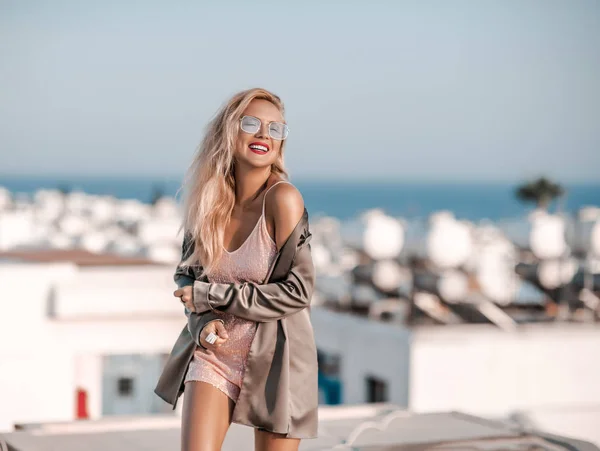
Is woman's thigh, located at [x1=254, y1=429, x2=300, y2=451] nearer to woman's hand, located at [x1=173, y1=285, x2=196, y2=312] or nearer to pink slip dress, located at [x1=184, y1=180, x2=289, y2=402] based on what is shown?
pink slip dress, located at [x1=184, y1=180, x2=289, y2=402]

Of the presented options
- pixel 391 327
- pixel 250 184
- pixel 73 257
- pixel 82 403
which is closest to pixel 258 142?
pixel 250 184

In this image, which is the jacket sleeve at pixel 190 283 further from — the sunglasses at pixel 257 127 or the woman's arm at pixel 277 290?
the sunglasses at pixel 257 127

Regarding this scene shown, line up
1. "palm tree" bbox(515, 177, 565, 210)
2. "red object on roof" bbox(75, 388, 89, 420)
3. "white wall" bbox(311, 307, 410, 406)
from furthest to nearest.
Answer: "palm tree" bbox(515, 177, 565, 210) < "red object on roof" bbox(75, 388, 89, 420) < "white wall" bbox(311, 307, 410, 406)

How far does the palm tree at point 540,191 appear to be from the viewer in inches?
2638

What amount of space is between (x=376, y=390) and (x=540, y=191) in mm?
51628

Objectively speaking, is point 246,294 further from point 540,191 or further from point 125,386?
point 540,191

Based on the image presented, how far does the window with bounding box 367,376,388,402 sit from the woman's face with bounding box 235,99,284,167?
13159mm

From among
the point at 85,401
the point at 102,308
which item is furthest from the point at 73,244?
the point at 102,308

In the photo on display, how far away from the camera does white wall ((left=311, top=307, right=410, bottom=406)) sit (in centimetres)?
1684

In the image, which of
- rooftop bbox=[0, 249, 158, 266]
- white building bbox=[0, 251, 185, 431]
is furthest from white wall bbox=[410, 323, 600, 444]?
rooftop bbox=[0, 249, 158, 266]

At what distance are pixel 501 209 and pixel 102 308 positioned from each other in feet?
540

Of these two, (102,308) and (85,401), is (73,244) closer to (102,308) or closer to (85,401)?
(85,401)

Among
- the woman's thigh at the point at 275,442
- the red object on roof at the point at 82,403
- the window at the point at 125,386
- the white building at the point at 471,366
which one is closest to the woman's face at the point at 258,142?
the woman's thigh at the point at 275,442

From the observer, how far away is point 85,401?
1853 centimetres
